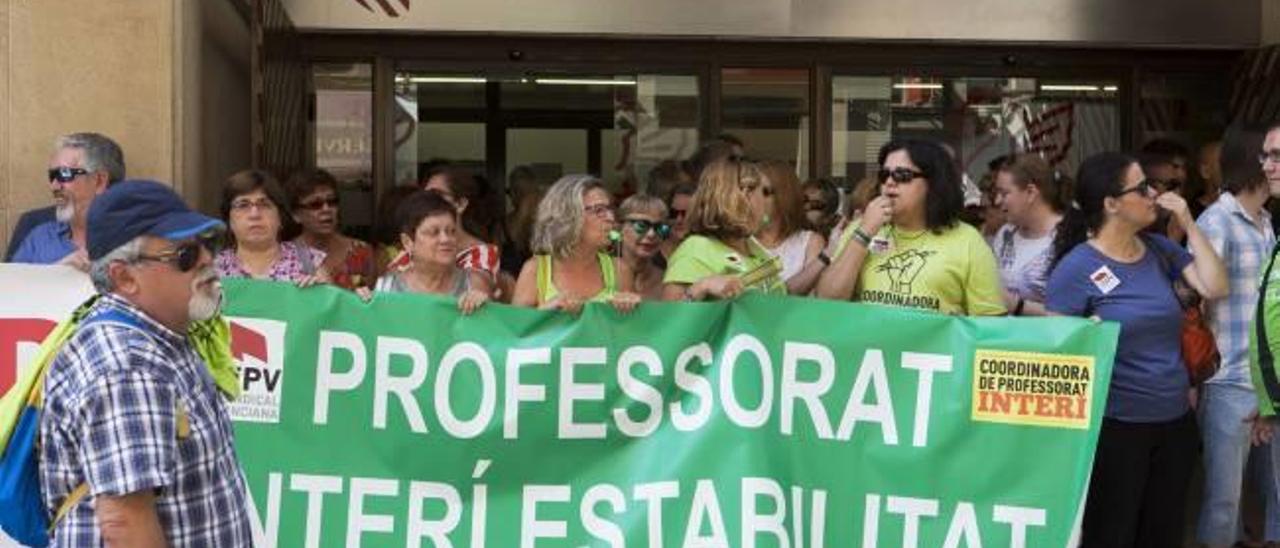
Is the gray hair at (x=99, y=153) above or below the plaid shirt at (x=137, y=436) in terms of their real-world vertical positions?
above

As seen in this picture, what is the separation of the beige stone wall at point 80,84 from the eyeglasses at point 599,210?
7.89ft

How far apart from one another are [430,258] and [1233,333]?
3360 mm

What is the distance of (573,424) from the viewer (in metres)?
5.88

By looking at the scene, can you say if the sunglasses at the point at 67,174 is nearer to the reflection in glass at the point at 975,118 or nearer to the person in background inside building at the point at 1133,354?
the person in background inside building at the point at 1133,354

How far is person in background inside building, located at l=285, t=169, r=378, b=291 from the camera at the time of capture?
7887 millimetres

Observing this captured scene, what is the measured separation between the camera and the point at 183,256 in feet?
11.7

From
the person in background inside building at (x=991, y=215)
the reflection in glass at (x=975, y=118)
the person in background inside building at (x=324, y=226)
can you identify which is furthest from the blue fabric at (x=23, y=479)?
the reflection in glass at (x=975, y=118)

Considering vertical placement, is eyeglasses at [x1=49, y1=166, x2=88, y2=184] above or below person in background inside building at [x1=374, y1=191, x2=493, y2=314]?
above

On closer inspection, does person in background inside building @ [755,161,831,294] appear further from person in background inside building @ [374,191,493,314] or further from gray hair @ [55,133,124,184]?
Result: gray hair @ [55,133,124,184]

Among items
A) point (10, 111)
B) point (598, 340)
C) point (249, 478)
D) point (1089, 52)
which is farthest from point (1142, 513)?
point (1089, 52)

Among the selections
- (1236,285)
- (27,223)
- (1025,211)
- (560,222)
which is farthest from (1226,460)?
(27,223)

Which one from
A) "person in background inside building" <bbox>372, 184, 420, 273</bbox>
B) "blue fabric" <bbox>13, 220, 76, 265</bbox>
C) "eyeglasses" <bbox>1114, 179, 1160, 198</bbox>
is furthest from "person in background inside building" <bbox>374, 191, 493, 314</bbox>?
"eyeglasses" <bbox>1114, 179, 1160, 198</bbox>

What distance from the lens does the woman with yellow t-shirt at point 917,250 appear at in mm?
6160

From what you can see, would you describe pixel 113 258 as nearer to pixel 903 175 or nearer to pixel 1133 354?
pixel 903 175
